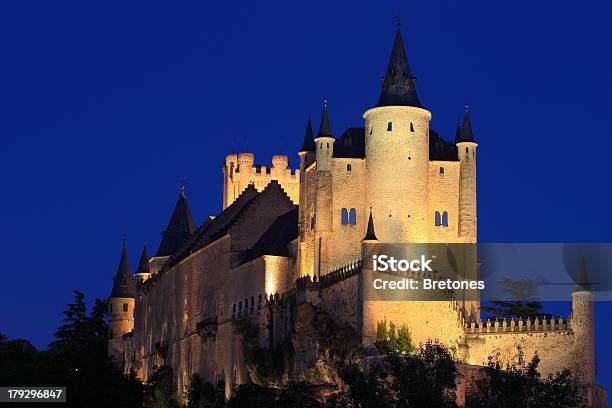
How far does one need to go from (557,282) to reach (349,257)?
1314 centimetres

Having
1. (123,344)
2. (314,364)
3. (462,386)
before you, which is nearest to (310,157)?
(314,364)

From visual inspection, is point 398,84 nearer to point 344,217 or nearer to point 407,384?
point 344,217

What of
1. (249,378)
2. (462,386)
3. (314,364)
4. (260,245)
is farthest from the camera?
(260,245)

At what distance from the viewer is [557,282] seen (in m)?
113

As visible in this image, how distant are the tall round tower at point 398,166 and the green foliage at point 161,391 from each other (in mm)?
30480

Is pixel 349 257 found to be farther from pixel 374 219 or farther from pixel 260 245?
pixel 260 245

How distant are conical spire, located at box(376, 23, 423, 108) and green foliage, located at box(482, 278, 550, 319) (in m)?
20.3

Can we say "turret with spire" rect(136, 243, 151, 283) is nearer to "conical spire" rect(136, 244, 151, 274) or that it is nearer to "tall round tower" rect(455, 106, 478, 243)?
"conical spire" rect(136, 244, 151, 274)

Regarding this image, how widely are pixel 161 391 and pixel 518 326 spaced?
130 feet

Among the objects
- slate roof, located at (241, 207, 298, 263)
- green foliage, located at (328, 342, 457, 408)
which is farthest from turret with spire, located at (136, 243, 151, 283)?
green foliage, located at (328, 342, 457, 408)

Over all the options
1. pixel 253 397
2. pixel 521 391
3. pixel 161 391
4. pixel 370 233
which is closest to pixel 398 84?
pixel 370 233

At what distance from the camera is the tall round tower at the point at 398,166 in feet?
363

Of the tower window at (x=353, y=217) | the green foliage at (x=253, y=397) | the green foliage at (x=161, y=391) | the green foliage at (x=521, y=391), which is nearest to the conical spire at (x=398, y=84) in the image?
the tower window at (x=353, y=217)

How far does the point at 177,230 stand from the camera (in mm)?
159625
